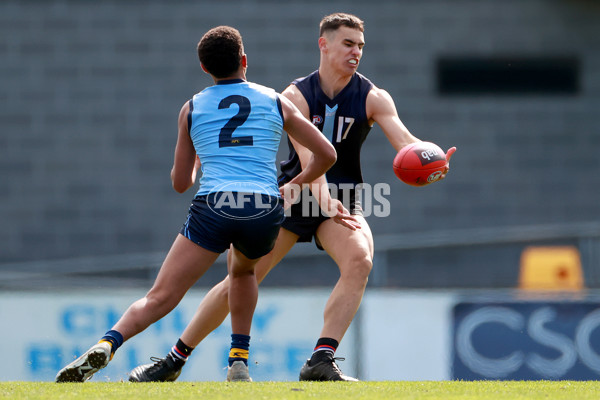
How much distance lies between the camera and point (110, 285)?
10508 millimetres

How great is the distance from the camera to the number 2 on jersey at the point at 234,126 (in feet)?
13.2

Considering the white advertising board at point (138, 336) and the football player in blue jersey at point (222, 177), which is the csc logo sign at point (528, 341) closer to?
the white advertising board at point (138, 336)

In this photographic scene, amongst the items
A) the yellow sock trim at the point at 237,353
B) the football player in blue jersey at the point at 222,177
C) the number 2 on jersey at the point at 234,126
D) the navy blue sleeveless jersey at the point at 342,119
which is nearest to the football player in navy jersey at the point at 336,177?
the navy blue sleeveless jersey at the point at 342,119

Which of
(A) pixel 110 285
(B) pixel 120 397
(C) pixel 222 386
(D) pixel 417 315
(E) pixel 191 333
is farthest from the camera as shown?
(A) pixel 110 285

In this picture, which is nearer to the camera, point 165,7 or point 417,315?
point 417,315

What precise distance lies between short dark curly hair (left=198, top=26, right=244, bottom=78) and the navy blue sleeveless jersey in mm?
823

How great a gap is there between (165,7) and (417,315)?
235 inches

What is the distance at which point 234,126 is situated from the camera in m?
4.02

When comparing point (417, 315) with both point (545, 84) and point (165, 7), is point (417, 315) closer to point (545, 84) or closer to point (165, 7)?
point (545, 84)

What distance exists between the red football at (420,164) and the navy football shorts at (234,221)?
0.83m

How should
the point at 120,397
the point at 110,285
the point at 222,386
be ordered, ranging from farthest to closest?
the point at 110,285, the point at 222,386, the point at 120,397

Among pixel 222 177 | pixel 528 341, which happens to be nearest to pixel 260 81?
pixel 528 341

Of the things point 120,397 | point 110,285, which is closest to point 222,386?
point 120,397

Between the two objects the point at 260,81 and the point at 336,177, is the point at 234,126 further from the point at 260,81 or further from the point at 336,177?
the point at 260,81
